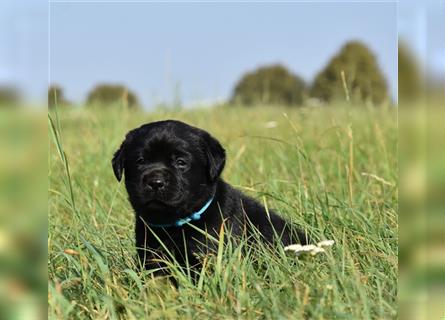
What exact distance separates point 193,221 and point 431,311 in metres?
1.91

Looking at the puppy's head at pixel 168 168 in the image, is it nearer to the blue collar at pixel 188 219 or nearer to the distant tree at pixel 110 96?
the blue collar at pixel 188 219

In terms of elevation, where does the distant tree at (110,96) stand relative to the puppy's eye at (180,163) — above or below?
above

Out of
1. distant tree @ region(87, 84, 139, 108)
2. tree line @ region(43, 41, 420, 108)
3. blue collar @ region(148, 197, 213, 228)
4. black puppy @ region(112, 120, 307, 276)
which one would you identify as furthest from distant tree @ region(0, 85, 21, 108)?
distant tree @ region(87, 84, 139, 108)

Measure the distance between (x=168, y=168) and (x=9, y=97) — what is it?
6.82 feet

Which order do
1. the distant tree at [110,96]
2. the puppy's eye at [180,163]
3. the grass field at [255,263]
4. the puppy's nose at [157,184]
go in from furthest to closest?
1. the distant tree at [110,96]
2. the puppy's eye at [180,163]
3. the puppy's nose at [157,184]
4. the grass field at [255,263]

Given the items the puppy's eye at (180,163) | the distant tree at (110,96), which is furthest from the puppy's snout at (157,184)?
the distant tree at (110,96)

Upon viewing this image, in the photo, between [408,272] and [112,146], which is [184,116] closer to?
[112,146]

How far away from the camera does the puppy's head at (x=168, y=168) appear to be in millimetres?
3465

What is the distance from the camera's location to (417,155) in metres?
1.68

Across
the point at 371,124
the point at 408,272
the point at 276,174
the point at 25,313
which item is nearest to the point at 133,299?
the point at 25,313

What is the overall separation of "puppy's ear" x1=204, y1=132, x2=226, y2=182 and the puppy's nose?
30 centimetres

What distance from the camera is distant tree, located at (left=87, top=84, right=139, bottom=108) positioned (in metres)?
8.05

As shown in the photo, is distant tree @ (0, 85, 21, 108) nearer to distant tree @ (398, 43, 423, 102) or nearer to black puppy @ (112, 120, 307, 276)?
distant tree @ (398, 43, 423, 102)

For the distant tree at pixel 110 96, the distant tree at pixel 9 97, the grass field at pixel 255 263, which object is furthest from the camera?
the distant tree at pixel 110 96
